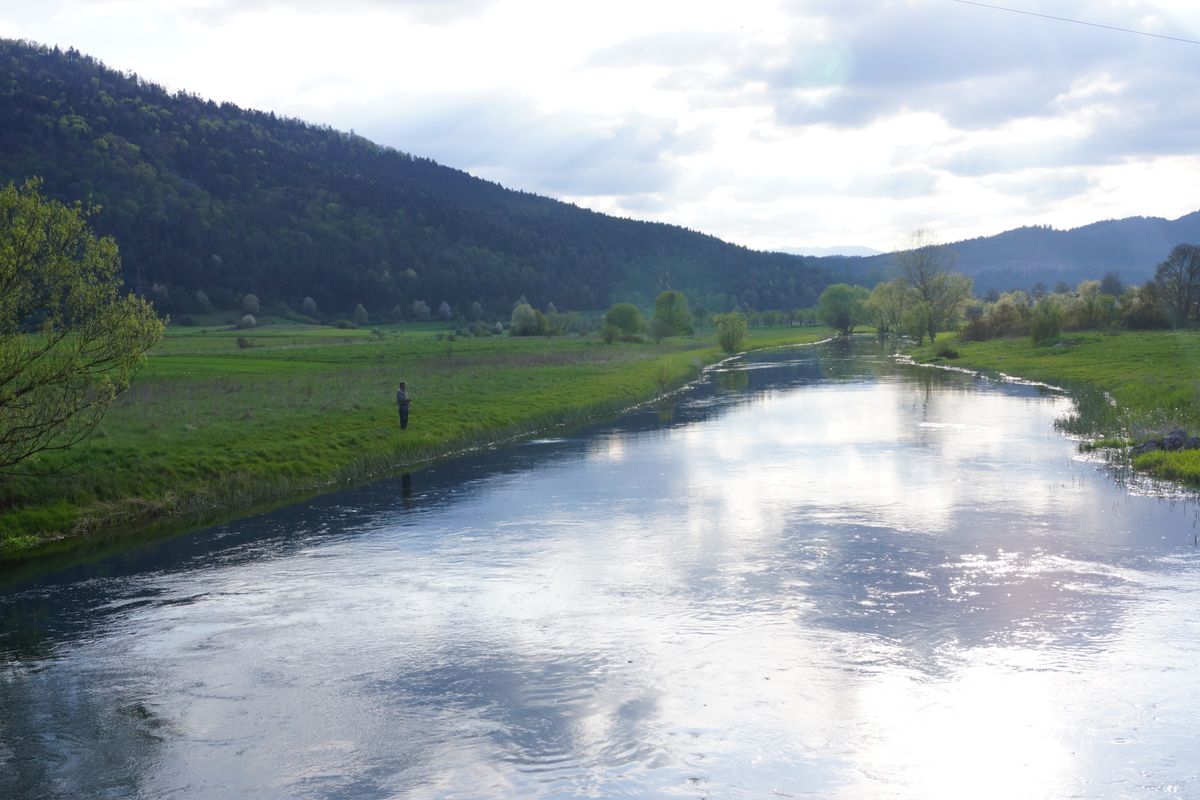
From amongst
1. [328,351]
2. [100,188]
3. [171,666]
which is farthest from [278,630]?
[100,188]

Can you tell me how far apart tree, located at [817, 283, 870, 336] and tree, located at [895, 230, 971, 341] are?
132 feet

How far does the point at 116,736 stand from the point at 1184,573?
1989 cm

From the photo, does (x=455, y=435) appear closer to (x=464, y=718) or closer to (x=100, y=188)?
(x=464, y=718)

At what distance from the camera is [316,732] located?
1390cm

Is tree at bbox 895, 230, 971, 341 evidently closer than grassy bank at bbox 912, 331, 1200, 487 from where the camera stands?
No

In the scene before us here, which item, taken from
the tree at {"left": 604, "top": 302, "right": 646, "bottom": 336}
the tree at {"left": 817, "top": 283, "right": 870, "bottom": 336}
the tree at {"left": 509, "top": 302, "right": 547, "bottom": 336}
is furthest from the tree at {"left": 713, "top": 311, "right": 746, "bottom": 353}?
the tree at {"left": 817, "top": 283, "right": 870, "bottom": 336}

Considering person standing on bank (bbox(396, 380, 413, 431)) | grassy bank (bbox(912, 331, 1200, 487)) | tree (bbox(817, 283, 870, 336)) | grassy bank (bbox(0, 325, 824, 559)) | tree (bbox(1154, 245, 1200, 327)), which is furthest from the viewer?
tree (bbox(817, 283, 870, 336))

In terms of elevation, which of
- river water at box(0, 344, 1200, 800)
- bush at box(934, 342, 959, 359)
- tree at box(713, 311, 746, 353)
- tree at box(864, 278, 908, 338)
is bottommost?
river water at box(0, 344, 1200, 800)

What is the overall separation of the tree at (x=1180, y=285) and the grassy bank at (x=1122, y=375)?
255 inches

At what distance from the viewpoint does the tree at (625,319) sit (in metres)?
135

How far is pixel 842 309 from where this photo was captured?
17500cm

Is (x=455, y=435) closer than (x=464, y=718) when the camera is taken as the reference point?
No

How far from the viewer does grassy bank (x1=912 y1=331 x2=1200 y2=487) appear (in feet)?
119

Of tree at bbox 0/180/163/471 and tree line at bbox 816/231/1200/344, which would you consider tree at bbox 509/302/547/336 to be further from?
tree at bbox 0/180/163/471
